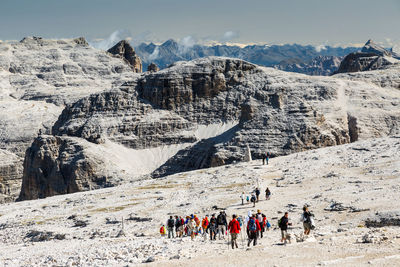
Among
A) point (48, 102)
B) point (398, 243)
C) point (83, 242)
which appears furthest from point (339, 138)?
point (48, 102)

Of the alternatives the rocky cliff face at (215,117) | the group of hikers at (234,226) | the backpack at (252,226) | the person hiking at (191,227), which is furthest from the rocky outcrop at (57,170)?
the backpack at (252,226)

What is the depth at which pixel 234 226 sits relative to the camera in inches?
1099

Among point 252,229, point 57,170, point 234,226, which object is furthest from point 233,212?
point 57,170

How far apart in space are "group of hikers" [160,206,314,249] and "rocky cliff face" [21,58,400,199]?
63.7m

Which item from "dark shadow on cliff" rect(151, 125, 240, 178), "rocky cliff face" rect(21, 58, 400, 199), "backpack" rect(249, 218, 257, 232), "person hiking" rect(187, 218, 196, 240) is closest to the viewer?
"backpack" rect(249, 218, 257, 232)

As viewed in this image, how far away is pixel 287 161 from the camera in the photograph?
7606 centimetres

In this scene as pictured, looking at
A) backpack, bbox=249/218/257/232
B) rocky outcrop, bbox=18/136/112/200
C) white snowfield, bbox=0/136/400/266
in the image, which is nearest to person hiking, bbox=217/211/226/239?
white snowfield, bbox=0/136/400/266

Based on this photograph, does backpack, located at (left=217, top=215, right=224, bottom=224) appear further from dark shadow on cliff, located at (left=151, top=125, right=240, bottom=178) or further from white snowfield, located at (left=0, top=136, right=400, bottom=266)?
dark shadow on cliff, located at (left=151, top=125, right=240, bottom=178)

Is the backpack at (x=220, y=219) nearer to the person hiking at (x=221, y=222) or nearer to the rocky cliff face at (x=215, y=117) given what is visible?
the person hiking at (x=221, y=222)

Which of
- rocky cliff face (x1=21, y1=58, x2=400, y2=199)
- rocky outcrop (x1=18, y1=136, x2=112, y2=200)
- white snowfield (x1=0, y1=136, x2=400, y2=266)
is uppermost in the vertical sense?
rocky cliff face (x1=21, y1=58, x2=400, y2=199)

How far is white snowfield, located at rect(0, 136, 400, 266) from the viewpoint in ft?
81.6

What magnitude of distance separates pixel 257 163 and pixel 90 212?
29860 mm

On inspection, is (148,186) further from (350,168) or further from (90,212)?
(350,168)

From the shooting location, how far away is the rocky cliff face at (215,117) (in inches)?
4188
